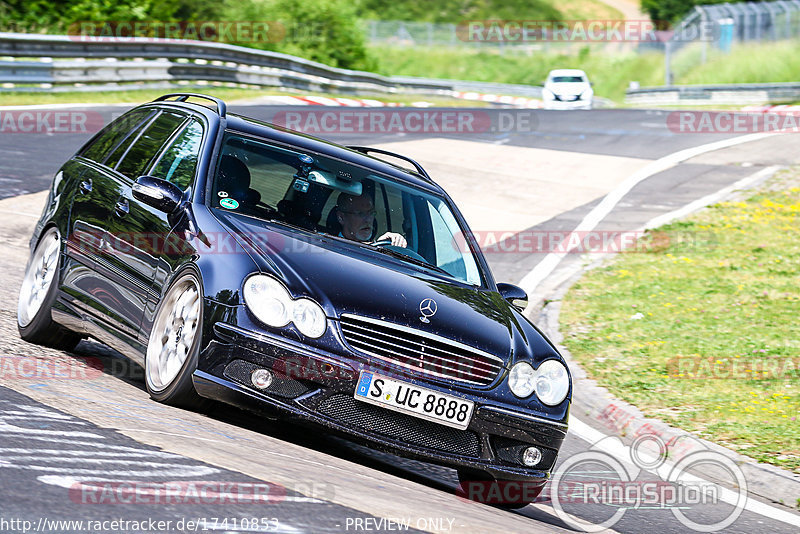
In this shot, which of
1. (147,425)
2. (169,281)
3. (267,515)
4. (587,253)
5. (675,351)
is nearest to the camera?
(267,515)

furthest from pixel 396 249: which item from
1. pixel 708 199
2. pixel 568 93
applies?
pixel 568 93

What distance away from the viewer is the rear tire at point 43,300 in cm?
720

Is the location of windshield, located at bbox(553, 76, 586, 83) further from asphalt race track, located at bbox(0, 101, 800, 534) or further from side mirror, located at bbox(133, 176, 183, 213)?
side mirror, located at bbox(133, 176, 183, 213)

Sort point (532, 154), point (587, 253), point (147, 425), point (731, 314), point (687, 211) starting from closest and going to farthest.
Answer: point (147, 425), point (731, 314), point (587, 253), point (687, 211), point (532, 154)

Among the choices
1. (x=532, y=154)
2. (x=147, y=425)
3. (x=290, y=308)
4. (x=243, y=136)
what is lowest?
(x=532, y=154)

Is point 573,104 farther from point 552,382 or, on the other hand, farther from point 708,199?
point 552,382

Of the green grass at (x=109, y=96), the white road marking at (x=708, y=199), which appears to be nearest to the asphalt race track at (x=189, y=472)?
the white road marking at (x=708, y=199)

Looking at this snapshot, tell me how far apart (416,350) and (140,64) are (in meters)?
21.6

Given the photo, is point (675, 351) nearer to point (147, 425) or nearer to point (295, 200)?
point (295, 200)

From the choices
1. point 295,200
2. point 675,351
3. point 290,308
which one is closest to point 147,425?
point 290,308

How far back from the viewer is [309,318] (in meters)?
5.62

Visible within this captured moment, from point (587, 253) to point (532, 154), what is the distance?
7.17 meters

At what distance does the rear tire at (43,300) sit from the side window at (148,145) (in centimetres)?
66

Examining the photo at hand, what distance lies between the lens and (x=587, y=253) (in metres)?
15.0
